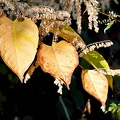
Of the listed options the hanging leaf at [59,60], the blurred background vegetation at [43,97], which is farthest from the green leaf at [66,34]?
the blurred background vegetation at [43,97]

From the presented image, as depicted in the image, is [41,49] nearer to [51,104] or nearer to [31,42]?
[31,42]

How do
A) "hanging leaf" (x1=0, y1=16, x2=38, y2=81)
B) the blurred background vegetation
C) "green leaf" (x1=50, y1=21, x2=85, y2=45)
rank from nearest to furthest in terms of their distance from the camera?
"hanging leaf" (x1=0, y1=16, x2=38, y2=81) < "green leaf" (x1=50, y1=21, x2=85, y2=45) < the blurred background vegetation

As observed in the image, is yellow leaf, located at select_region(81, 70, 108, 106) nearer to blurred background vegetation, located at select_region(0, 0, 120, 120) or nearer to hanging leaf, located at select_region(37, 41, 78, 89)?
hanging leaf, located at select_region(37, 41, 78, 89)

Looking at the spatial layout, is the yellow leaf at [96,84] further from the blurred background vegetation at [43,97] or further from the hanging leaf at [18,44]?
the blurred background vegetation at [43,97]

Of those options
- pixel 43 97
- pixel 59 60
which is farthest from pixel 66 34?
pixel 43 97

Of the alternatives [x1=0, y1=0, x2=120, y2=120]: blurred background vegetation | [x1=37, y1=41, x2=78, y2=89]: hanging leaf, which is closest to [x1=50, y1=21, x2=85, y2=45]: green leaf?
[x1=37, y1=41, x2=78, y2=89]: hanging leaf

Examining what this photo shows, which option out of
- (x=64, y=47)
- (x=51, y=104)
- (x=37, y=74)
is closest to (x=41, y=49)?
(x=64, y=47)
